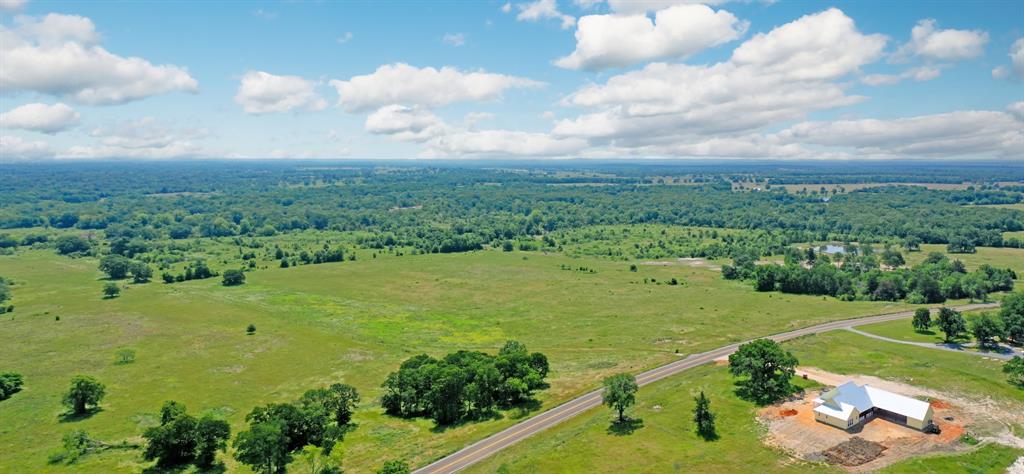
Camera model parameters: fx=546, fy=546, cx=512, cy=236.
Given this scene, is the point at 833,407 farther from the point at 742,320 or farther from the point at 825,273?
the point at 825,273

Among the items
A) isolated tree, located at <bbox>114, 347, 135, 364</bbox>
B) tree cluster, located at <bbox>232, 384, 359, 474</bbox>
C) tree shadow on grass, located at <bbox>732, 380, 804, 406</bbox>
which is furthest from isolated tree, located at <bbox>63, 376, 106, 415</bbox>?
tree shadow on grass, located at <bbox>732, 380, 804, 406</bbox>

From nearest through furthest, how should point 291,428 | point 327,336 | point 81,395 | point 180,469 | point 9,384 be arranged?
point 180,469
point 291,428
point 81,395
point 9,384
point 327,336

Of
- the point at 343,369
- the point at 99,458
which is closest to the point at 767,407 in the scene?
the point at 343,369

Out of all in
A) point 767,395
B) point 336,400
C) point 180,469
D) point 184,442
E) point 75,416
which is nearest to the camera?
point 180,469

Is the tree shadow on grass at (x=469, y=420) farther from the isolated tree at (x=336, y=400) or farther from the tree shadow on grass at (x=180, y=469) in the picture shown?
the tree shadow on grass at (x=180, y=469)

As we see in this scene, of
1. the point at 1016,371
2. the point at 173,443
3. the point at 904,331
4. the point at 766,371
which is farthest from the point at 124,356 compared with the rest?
the point at 904,331

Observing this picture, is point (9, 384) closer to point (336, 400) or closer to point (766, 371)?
point (336, 400)
